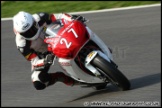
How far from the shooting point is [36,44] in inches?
258

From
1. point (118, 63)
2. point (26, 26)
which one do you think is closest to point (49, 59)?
point (26, 26)

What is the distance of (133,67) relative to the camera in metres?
8.01

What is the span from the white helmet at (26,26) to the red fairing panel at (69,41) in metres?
0.20

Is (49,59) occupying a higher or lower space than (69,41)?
lower

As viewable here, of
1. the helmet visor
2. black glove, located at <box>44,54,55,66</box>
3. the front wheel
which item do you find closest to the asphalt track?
the front wheel

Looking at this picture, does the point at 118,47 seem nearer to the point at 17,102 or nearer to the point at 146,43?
the point at 146,43

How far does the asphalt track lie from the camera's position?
21.7 feet

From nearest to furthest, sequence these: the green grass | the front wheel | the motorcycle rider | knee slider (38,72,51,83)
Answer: the front wheel
the motorcycle rider
knee slider (38,72,51,83)
the green grass

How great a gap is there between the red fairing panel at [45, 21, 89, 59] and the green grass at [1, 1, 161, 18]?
18.9 feet

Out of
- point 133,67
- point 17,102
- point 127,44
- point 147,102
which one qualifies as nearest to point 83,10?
point 127,44

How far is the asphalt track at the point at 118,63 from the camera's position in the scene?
6.62m

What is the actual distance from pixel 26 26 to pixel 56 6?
6.82 metres

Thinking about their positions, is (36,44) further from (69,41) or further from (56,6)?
(56,6)

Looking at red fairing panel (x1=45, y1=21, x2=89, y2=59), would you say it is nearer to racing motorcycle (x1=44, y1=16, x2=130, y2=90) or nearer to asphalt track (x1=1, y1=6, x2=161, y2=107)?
racing motorcycle (x1=44, y1=16, x2=130, y2=90)
